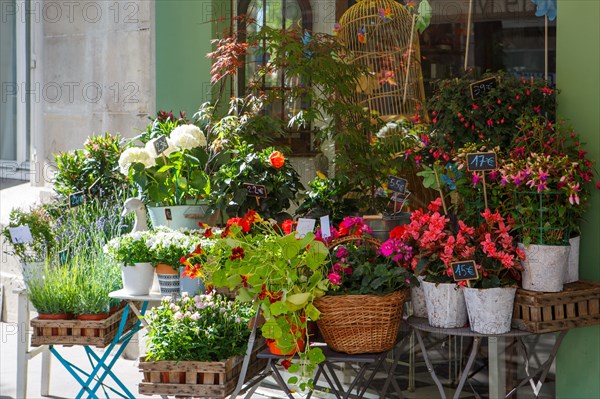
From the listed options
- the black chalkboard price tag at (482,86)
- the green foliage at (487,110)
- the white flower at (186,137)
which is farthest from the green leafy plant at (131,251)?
the black chalkboard price tag at (482,86)

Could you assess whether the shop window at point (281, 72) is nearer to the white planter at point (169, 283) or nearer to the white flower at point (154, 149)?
the white flower at point (154, 149)

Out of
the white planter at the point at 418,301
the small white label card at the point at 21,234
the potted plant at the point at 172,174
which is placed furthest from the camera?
the small white label card at the point at 21,234

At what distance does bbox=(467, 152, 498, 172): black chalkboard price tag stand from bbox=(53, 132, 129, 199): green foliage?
8.18ft

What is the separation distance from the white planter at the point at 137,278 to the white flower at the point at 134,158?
2.17ft

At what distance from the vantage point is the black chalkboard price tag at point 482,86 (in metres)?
4.25

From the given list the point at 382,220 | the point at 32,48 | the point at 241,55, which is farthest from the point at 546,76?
the point at 32,48

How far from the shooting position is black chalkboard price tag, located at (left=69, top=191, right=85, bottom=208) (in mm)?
5672

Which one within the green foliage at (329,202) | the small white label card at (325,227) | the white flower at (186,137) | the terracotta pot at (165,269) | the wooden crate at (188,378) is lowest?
the wooden crate at (188,378)

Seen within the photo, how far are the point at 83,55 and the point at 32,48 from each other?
2.69 feet

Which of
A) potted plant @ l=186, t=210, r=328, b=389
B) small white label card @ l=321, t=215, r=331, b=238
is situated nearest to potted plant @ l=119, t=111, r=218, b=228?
small white label card @ l=321, t=215, r=331, b=238

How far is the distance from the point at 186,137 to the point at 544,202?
1924 millimetres

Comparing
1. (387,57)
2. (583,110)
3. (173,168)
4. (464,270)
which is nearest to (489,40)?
(387,57)

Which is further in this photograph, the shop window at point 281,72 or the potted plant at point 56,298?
the shop window at point 281,72

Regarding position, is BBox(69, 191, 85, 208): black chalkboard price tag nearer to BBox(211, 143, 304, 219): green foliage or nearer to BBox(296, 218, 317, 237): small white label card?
BBox(211, 143, 304, 219): green foliage
